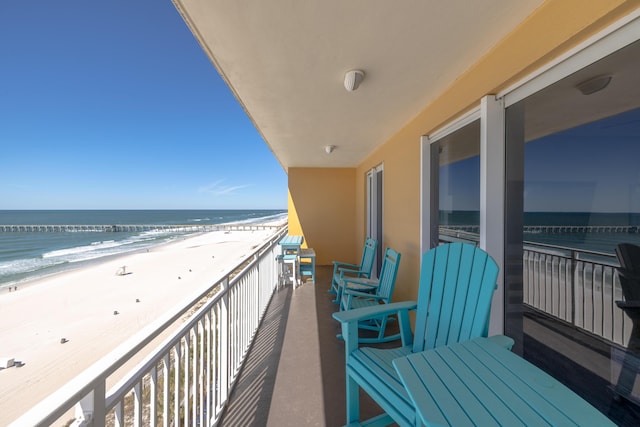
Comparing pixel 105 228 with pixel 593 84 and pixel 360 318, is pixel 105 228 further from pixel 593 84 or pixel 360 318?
pixel 593 84

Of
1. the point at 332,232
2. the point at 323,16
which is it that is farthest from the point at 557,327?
the point at 332,232

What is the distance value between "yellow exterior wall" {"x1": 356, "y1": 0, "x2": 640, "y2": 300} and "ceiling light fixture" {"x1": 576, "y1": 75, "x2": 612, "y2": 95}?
7.4 inches

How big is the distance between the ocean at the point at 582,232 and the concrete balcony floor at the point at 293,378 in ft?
4.67

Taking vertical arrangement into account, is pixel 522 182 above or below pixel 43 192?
below

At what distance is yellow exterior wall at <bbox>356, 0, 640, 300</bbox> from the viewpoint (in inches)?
37.4

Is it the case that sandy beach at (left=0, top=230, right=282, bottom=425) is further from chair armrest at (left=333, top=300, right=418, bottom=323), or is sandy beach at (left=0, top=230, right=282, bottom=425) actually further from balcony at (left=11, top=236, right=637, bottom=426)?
chair armrest at (left=333, top=300, right=418, bottom=323)

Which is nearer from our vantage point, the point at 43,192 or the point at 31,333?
the point at 31,333

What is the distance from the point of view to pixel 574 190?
120 cm

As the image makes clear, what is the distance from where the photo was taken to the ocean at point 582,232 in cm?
98

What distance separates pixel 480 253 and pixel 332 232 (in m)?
4.51

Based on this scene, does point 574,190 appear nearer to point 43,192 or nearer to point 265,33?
point 265,33

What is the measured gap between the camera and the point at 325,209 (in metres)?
5.78

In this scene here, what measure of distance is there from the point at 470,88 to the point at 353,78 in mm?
731

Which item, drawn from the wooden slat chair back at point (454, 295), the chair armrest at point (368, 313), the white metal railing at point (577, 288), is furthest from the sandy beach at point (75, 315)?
the white metal railing at point (577, 288)
